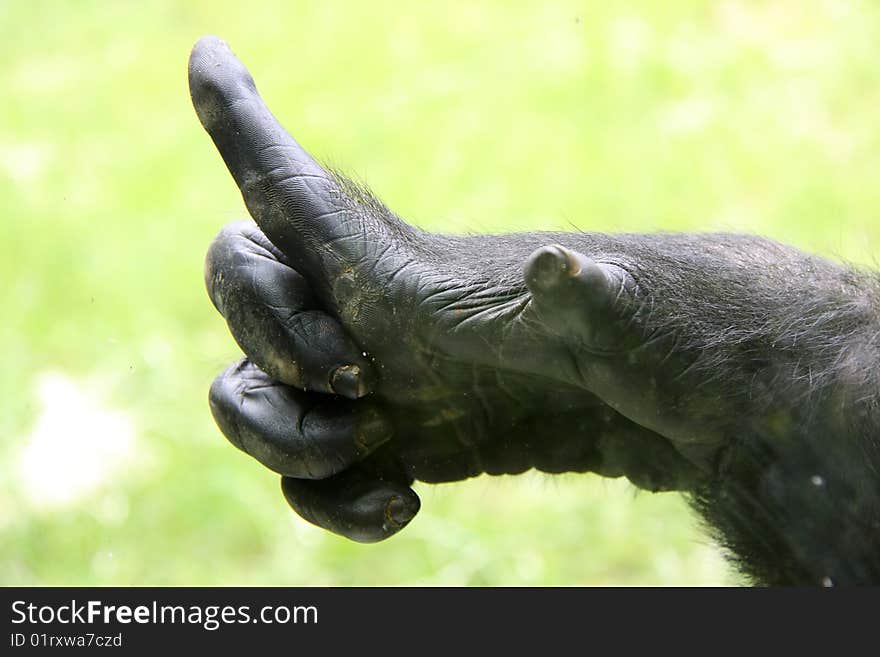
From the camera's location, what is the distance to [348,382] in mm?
1218

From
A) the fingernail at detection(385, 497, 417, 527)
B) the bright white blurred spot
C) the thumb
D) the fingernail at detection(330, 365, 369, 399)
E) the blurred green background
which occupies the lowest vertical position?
the fingernail at detection(385, 497, 417, 527)

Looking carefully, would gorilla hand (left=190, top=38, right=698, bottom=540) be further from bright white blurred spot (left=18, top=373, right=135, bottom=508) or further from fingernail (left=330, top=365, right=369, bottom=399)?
bright white blurred spot (left=18, top=373, right=135, bottom=508)

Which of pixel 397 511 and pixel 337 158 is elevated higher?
pixel 337 158

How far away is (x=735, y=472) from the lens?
135 cm

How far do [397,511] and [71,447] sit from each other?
212 centimetres

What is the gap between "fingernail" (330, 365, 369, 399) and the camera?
122 cm

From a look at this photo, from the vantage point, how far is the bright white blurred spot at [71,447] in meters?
3.08

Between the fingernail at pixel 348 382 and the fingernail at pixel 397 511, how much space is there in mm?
137

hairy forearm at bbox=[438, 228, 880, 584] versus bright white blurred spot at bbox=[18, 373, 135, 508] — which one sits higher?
bright white blurred spot at bbox=[18, 373, 135, 508]

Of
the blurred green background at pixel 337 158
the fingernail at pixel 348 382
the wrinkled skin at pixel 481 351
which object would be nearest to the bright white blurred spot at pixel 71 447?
the blurred green background at pixel 337 158

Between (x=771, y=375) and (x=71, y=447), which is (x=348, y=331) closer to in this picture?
(x=771, y=375)

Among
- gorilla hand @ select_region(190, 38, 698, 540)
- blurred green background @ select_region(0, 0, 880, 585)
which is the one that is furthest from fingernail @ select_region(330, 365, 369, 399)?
blurred green background @ select_region(0, 0, 880, 585)

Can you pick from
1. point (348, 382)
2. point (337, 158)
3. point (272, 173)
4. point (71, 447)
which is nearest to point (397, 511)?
point (348, 382)
